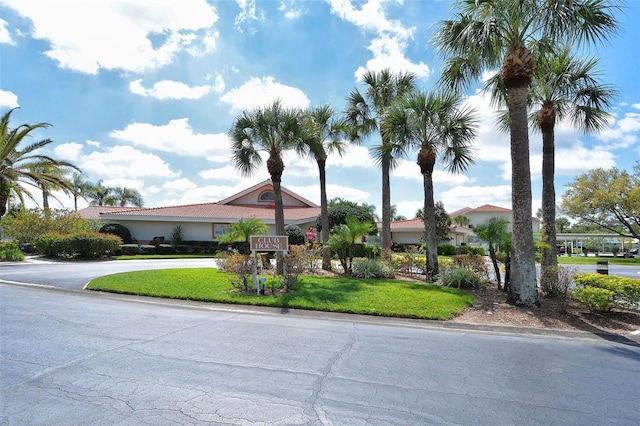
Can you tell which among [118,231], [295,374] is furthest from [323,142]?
[118,231]

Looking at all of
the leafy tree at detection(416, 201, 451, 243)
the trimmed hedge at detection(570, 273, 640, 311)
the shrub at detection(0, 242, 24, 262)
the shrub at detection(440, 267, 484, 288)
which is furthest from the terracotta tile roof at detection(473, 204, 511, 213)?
the shrub at detection(0, 242, 24, 262)

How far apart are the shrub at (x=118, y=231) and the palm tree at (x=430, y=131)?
23.5 metres

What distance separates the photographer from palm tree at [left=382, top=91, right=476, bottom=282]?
546 inches

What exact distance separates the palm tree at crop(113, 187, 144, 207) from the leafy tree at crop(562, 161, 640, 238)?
5570 centimetres

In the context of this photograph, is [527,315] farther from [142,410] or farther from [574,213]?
[574,213]

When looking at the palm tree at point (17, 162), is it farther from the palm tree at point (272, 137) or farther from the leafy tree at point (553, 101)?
the leafy tree at point (553, 101)

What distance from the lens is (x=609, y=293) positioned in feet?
29.2

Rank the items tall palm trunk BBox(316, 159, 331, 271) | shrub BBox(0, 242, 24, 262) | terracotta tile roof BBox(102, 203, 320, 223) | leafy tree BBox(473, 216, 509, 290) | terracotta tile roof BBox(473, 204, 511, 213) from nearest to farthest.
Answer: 1. leafy tree BBox(473, 216, 509, 290)
2. tall palm trunk BBox(316, 159, 331, 271)
3. shrub BBox(0, 242, 24, 262)
4. terracotta tile roof BBox(102, 203, 320, 223)
5. terracotta tile roof BBox(473, 204, 511, 213)

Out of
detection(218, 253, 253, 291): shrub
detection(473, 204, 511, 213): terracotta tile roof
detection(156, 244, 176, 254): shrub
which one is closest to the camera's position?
detection(218, 253, 253, 291): shrub

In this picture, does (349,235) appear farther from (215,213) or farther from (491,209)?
(491,209)

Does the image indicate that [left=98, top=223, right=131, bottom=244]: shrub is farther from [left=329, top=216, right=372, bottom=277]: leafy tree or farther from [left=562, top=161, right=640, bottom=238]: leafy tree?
[left=562, top=161, right=640, bottom=238]: leafy tree

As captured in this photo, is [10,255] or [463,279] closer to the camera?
[463,279]

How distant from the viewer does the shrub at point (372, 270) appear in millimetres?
14523

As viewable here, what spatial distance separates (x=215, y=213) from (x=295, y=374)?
2972cm
